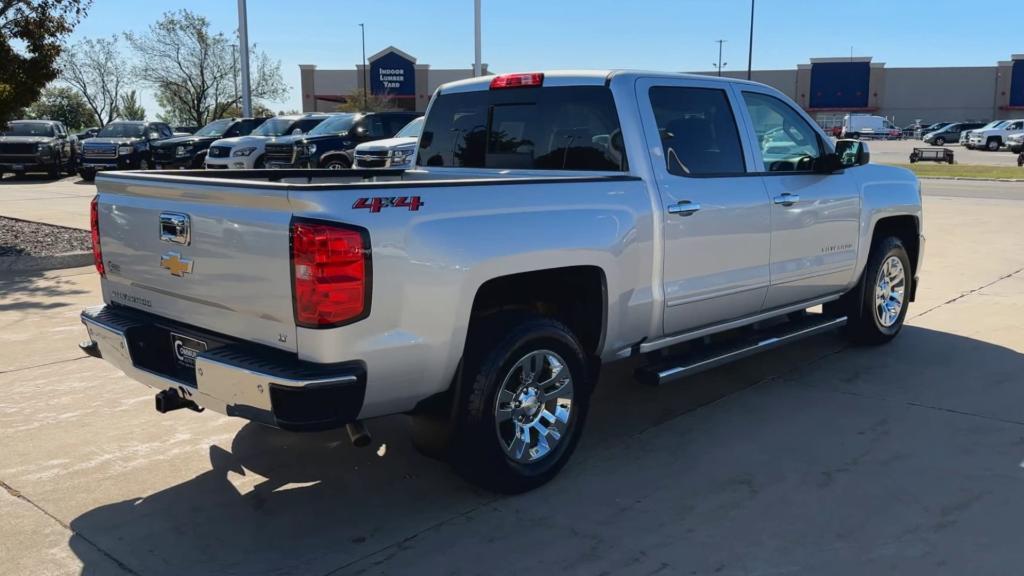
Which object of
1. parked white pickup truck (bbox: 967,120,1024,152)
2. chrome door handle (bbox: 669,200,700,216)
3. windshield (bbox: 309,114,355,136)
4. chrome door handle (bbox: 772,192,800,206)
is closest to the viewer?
chrome door handle (bbox: 669,200,700,216)

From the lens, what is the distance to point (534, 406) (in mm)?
4219

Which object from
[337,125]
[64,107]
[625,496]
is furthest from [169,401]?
[64,107]

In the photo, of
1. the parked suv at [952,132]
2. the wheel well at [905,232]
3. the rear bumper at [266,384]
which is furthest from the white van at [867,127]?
the rear bumper at [266,384]

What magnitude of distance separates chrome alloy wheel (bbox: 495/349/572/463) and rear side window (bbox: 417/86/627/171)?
122cm

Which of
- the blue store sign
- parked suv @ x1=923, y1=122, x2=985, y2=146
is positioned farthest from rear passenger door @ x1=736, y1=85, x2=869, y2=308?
the blue store sign

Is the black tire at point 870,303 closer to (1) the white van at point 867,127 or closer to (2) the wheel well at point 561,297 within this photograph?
(2) the wheel well at point 561,297

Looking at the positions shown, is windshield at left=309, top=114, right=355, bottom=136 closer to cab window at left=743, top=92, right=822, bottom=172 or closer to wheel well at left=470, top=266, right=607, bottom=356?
cab window at left=743, top=92, right=822, bottom=172

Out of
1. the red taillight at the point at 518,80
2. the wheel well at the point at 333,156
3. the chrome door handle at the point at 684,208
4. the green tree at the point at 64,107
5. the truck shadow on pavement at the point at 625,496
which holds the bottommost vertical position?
the truck shadow on pavement at the point at 625,496

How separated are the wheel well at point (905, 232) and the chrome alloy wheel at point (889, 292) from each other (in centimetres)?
22

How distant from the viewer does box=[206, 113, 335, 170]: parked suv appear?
19.9m

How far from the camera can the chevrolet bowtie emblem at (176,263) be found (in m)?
3.83

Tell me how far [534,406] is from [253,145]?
17.5 m

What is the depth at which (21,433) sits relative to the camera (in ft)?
16.1

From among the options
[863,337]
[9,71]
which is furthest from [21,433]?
[9,71]
